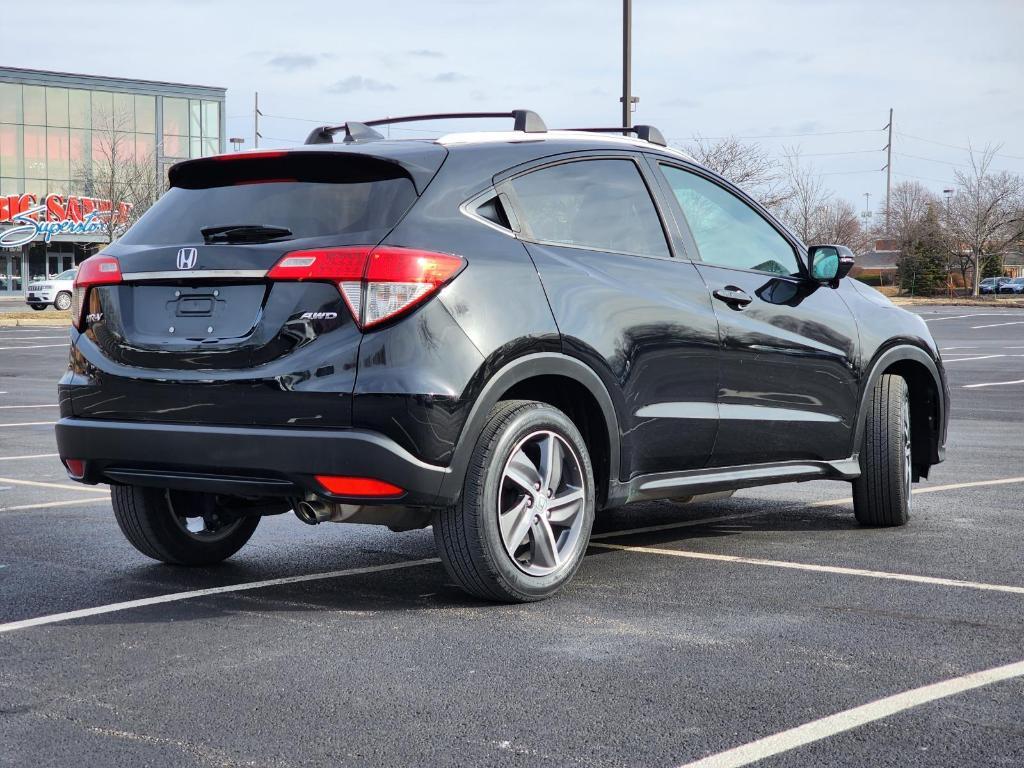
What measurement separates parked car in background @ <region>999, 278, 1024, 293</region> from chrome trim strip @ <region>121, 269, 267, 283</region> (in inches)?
3342

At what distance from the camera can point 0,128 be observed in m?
62.7

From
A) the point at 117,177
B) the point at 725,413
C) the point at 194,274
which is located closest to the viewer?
the point at 194,274

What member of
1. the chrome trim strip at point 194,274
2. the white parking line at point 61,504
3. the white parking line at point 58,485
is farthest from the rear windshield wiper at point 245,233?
the white parking line at point 58,485

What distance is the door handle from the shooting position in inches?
238

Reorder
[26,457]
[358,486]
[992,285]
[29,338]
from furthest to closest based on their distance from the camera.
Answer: [992,285], [29,338], [26,457], [358,486]

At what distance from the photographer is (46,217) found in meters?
62.4

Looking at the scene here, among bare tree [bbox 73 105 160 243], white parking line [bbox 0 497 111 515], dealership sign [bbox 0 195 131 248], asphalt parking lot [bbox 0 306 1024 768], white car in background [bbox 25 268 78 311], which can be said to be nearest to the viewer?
asphalt parking lot [bbox 0 306 1024 768]

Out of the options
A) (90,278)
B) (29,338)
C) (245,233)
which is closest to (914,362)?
(245,233)

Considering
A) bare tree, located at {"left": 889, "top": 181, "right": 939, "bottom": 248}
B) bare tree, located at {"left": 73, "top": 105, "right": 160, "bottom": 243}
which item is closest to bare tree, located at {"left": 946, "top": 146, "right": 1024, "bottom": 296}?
bare tree, located at {"left": 889, "top": 181, "right": 939, "bottom": 248}

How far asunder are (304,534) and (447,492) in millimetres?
2353

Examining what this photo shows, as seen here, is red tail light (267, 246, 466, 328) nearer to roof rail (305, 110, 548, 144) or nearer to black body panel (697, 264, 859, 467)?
roof rail (305, 110, 548, 144)

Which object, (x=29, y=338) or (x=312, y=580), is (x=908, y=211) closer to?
(x=29, y=338)

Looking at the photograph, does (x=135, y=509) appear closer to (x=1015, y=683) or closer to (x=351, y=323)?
(x=351, y=323)

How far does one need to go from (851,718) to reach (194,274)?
2.73m
